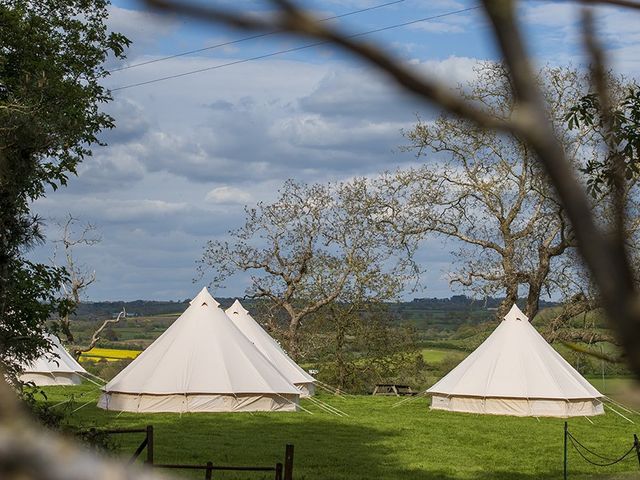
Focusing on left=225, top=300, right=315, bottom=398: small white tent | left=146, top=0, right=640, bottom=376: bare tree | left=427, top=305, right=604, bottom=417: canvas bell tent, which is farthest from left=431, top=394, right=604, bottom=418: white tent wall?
left=146, top=0, right=640, bottom=376: bare tree

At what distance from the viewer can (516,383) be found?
25250 mm

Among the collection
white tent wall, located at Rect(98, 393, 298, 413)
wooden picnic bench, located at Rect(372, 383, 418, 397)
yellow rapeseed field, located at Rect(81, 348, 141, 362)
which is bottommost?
white tent wall, located at Rect(98, 393, 298, 413)

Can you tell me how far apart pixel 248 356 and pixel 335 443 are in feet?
20.3

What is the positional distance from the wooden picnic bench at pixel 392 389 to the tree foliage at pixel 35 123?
61.4 ft

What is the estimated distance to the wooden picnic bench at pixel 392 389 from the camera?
33.6 m

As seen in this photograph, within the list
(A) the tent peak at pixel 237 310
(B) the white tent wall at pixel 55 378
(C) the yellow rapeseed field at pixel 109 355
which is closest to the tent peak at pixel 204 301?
(A) the tent peak at pixel 237 310

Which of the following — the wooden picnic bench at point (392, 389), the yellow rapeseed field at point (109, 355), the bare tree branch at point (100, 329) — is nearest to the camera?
the wooden picnic bench at point (392, 389)

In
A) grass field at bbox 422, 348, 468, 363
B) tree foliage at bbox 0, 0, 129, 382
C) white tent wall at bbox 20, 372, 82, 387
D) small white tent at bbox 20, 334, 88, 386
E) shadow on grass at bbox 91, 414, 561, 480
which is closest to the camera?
tree foliage at bbox 0, 0, 129, 382

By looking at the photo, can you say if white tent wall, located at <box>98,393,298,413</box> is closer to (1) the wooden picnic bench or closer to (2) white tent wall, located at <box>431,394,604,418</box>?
(2) white tent wall, located at <box>431,394,604,418</box>

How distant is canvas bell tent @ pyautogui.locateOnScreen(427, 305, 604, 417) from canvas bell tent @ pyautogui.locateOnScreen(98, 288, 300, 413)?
4470 millimetres

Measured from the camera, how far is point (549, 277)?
32.5 metres

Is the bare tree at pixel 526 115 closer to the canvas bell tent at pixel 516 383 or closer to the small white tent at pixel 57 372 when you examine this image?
the canvas bell tent at pixel 516 383

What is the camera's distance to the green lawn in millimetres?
16453

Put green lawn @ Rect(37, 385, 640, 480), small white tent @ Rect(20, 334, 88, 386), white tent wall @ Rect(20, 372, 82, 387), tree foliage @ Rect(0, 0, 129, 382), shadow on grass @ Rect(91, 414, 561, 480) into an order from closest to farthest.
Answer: tree foliage @ Rect(0, 0, 129, 382) → shadow on grass @ Rect(91, 414, 561, 480) → green lawn @ Rect(37, 385, 640, 480) → small white tent @ Rect(20, 334, 88, 386) → white tent wall @ Rect(20, 372, 82, 387)
